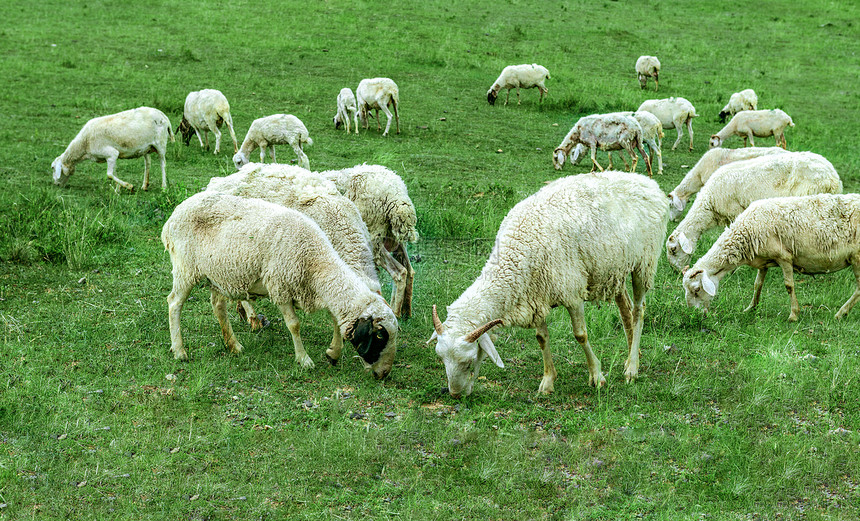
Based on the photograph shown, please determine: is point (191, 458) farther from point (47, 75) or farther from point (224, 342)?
point (47, 75)

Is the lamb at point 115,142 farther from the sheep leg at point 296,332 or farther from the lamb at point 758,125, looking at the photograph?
the lamb at point 758,125

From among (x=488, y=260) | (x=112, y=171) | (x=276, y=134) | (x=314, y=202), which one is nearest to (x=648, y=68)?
(x=276, y=134)

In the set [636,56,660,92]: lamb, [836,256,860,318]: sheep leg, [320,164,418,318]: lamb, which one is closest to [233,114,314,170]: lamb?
[320,164,418,318]: lamb

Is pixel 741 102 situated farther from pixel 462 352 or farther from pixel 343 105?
pixel 462 352

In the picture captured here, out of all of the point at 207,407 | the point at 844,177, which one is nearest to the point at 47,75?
the point at 207,407

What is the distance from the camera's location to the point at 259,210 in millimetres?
6660

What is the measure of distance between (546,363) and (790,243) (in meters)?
3.48

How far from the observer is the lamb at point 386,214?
Result: 25.1ft

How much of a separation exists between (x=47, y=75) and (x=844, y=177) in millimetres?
17869

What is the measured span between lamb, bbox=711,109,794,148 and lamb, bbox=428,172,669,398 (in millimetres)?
10780

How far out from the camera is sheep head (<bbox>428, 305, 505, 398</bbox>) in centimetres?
572

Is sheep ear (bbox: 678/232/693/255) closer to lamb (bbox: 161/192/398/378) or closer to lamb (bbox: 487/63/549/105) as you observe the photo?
lamb (bbox: 161/192/398/378)

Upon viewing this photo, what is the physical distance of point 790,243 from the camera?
7.97m

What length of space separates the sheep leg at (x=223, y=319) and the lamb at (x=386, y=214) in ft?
5.59
